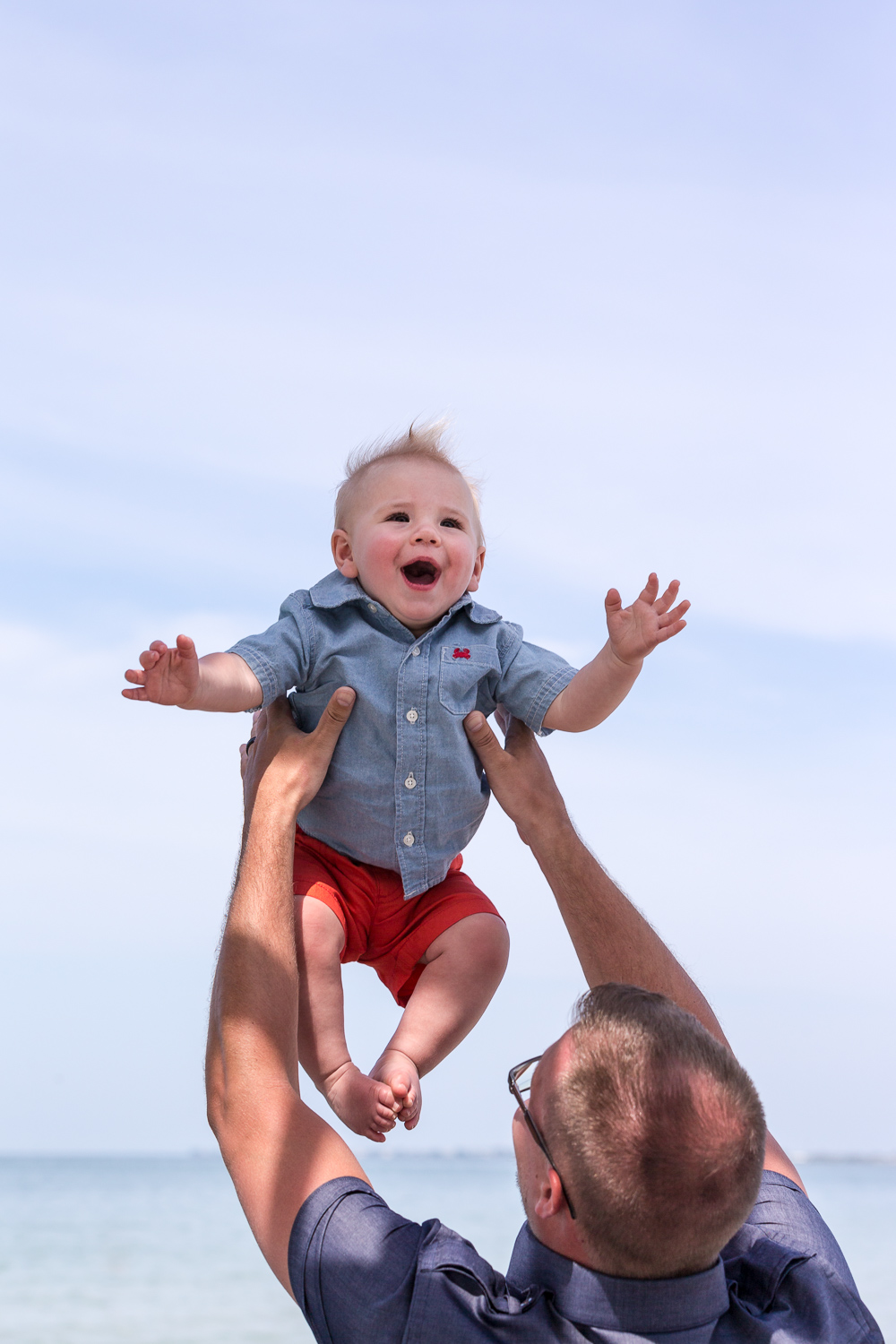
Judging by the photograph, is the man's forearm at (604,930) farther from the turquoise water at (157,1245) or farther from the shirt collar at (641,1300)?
the turquoise water at (157,1245)

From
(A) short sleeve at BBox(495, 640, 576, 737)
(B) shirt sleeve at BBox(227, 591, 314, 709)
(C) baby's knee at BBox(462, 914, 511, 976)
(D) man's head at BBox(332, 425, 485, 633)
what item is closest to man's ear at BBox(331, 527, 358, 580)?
(D) man's head at BBox(332, 425, 485, 633)

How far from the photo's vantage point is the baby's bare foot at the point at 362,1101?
2414 mm

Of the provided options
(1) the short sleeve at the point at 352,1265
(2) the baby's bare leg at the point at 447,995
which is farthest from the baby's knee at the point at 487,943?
(1) the short sleeve at the point at 352,1265

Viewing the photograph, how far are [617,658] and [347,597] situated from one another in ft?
2.06

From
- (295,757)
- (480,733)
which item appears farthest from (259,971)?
(480,733)

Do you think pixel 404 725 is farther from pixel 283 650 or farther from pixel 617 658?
pixel 617 658

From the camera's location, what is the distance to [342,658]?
2727 mm

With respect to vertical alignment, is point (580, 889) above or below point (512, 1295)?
above

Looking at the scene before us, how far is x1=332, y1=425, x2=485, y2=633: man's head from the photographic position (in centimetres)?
277

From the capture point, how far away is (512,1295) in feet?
5.97

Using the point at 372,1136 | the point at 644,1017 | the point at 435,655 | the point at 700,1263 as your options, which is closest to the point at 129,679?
the point at 435,655

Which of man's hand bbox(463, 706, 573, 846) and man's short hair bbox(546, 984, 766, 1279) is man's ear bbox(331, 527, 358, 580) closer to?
man's hand bbox(463, 706, 573, 846)

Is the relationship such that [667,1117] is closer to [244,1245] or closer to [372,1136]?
[372,1136]

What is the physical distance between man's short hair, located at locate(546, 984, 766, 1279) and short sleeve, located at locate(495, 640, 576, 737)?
1094 mm
